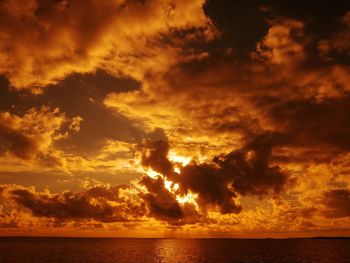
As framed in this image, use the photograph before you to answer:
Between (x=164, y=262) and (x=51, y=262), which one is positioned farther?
(x=164, y=262)

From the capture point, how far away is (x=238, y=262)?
5153 inches

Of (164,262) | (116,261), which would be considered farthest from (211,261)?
(116,261)

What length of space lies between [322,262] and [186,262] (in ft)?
168

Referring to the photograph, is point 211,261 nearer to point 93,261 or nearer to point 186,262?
point 186,262

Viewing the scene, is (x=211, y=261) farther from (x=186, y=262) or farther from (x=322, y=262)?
(x=322, y=262)

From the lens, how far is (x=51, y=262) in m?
126

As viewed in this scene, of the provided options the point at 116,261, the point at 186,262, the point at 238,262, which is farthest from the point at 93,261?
the point at 238,262

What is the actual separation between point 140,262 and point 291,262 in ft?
185

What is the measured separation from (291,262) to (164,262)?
47600 mm

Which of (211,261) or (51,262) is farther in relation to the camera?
(211,261)

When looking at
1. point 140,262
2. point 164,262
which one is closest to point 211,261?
point 164,262

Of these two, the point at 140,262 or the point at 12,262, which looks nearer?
the point at 12,262

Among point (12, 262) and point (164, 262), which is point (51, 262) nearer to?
point (12, 262)

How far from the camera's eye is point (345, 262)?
5315 inches
